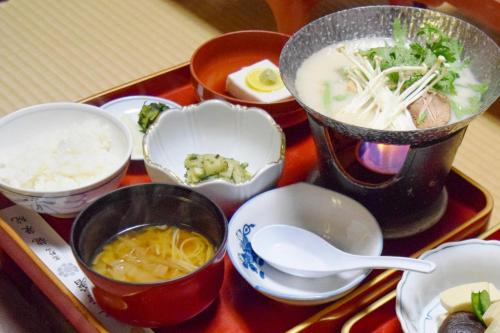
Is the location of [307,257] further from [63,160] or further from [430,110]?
[63,160]

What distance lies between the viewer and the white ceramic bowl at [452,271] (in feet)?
4.09

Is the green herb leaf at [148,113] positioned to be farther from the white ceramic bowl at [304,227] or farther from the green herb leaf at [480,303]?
the green herb leaf at [480,303]

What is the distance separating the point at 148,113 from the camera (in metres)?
1.68

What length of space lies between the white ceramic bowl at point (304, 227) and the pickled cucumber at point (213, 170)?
9cm

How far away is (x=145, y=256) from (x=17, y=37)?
1461 mm

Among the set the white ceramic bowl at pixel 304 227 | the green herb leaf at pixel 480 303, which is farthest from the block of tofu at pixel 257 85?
the green herb leaf at pixel 480 303

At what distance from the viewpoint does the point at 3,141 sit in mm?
1516

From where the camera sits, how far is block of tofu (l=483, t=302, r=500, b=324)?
1.12 meters

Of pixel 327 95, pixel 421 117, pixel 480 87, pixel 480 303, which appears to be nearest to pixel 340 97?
pixel 327 95

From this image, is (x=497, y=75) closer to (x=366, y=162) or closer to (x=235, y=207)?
(x=366, y=162)

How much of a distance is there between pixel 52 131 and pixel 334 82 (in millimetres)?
717

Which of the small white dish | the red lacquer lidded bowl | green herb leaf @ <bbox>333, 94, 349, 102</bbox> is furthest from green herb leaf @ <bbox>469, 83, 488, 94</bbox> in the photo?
the small white dish

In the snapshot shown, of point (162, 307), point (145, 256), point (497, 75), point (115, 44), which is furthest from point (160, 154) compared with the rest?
point (115, 44)

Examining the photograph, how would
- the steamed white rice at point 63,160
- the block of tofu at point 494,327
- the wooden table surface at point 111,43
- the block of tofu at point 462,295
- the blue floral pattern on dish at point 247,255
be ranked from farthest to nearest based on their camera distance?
the wooden table surface at point 111,43 → the steamed white rice at point 63,160 → the blue floral pattern on dish at point 247,255 → the block of tofu at point 462,295 → the block of tofu at point 494,327
